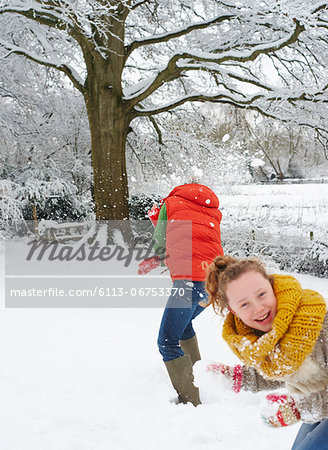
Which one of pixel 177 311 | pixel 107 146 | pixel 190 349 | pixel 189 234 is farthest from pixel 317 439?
pixel 107 146

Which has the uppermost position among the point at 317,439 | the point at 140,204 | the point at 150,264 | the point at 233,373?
the point at 140,204

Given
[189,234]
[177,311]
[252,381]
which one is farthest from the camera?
[189,234]

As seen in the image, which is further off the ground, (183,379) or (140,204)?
(140,204)

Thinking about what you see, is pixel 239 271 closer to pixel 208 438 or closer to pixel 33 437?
pixel 208 438

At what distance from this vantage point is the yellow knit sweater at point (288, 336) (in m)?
1.45

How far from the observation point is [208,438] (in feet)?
7.80

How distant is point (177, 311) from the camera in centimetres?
264

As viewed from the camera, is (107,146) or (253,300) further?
(107,146)

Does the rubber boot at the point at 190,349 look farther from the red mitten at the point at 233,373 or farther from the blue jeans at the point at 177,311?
the red mitten at the point at 233,373

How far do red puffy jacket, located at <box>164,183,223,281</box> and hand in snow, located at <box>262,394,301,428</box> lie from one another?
1.12 m

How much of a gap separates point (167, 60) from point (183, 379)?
6.99 m

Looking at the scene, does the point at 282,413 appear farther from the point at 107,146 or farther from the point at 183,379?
the point at 107,146

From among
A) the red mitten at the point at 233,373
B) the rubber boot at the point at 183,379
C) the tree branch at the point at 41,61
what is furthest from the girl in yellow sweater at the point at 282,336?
the tree branch at the point at 41,61

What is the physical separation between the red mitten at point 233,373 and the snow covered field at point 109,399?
48 mm
